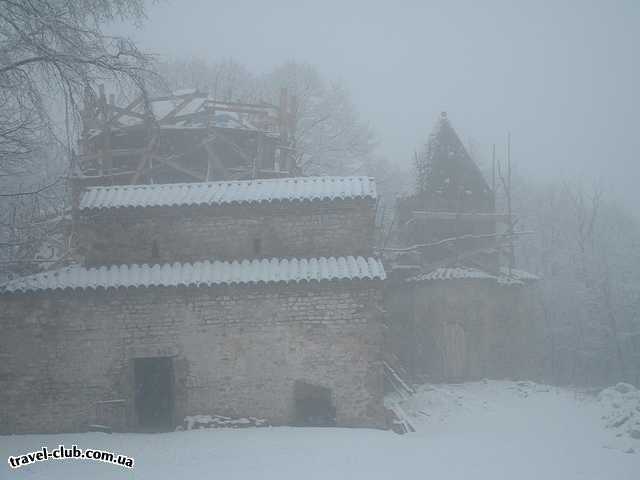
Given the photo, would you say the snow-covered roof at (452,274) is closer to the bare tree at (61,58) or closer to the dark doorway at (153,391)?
the dark doorway at (153,391)

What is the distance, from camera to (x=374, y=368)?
10523 mm

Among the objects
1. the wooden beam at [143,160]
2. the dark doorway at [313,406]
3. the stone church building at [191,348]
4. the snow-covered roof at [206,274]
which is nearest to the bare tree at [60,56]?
the snow-covered roof at [206,274]

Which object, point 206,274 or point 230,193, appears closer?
point 206,274

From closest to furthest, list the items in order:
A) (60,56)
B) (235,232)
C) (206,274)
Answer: (60,56) < (206,274) < (235,232)

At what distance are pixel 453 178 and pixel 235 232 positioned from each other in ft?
43.9

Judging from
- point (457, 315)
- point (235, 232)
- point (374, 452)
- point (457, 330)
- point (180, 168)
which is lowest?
point (374, 452)

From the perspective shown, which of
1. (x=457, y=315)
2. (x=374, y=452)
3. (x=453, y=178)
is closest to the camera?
(x=374, y=452)

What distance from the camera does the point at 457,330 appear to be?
19.1 m

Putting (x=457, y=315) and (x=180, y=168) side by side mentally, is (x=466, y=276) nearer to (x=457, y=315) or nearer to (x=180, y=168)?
(x=457, y=315)

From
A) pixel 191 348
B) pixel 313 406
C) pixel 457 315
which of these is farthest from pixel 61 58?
pixel 457 315

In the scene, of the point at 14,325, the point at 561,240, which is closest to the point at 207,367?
the point at 14,325

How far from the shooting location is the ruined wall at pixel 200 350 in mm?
10484

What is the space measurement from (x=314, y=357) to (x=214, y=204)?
13.8 feet

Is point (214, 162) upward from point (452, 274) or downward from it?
upward
